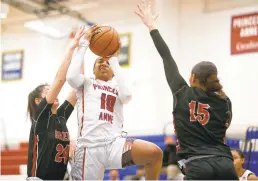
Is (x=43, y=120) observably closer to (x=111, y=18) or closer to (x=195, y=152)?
(x=195, y=152)

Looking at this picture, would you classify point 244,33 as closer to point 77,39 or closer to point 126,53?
point 126,53

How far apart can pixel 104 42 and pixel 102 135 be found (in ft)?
2.86

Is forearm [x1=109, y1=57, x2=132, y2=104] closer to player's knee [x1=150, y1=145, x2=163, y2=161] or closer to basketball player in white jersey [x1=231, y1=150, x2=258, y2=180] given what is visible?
player's knee [x1=150, y1=145, x2=163, y2=161]

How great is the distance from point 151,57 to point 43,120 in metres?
9.60

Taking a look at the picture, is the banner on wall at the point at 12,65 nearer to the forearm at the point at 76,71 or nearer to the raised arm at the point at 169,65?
the forearm at the point at 76,71

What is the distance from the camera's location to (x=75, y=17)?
1460 cm

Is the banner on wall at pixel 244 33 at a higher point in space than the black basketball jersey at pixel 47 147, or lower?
higher

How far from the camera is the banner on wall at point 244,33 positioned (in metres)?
11.9

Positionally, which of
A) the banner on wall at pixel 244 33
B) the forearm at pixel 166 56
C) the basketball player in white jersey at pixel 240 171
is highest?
the banner on wall at pixel 244 33

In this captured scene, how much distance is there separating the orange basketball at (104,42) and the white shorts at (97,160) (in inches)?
33.4

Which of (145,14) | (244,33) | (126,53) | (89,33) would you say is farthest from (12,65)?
(145,14)

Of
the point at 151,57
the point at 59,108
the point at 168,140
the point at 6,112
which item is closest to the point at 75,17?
the point at 151,57

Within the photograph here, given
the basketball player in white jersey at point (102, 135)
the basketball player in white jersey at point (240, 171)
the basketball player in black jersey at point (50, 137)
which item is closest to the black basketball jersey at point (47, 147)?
the basketball player in black jersey at point (50, 137)

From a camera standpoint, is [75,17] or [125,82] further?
[75,17]
